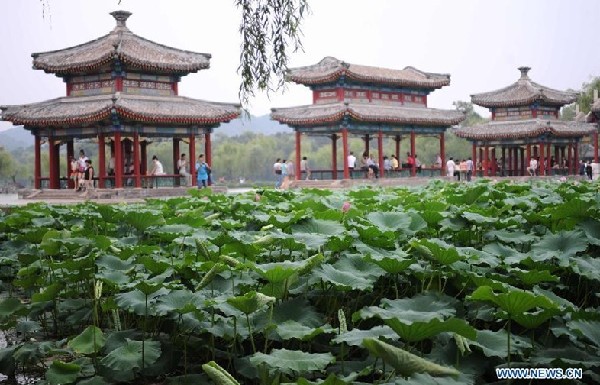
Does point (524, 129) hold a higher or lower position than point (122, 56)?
lower

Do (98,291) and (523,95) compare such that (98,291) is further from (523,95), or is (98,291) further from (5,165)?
(5,165)

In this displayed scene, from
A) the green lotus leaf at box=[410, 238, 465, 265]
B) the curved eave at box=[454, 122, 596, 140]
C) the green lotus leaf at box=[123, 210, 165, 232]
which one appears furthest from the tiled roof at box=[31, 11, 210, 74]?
the green lotus leaf at box=[410, 238, 465, 265]

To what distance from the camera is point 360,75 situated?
3334 centimetres

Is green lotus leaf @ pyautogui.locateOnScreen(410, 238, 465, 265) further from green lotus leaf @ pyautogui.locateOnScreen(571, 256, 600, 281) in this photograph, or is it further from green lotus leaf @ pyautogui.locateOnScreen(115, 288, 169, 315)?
green lotus leaf @ pyautogui.locateOnScreen(115, 288, 169, 315)

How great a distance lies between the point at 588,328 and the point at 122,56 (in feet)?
82.1

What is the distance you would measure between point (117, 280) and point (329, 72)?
30.0 meters

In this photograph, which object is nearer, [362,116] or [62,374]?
[62,374]

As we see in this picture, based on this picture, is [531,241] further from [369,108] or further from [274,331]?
[369,108]

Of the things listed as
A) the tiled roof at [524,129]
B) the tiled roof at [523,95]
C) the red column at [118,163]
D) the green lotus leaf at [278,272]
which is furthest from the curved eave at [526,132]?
the green lotus leaf at [278,272]

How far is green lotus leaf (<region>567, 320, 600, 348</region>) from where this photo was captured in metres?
2.63

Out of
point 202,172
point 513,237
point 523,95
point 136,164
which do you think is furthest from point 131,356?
point 523,95

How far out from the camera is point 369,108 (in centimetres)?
3378

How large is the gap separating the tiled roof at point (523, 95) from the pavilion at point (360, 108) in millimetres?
5180

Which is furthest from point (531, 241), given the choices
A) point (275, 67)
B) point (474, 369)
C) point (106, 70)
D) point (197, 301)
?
point (106, 70)
